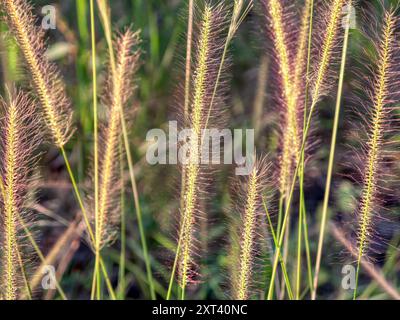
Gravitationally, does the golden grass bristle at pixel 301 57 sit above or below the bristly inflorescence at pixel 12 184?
above

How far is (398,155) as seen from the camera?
6.31 ft

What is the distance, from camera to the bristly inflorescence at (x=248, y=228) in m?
1.30

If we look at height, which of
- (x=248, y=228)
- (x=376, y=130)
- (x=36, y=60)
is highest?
(x=36, y=60)

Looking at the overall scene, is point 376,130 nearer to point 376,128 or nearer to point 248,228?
point 376,128

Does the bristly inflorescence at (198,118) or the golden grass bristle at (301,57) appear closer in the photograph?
the bristly inflorescence at (198,118)

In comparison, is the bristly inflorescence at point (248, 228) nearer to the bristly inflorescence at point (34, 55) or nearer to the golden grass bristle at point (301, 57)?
the golden grass bristle at point (301, 57)

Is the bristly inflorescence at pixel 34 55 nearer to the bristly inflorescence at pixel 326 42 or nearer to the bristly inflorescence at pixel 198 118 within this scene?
the bristly inflorescence at pixel 198 118

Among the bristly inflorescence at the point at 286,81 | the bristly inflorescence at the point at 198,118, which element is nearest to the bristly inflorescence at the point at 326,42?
the bristly inflorescence at the point at 286,81

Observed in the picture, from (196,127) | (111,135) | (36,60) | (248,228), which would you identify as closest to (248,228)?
(248,228)

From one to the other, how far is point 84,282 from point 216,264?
0.37 meters

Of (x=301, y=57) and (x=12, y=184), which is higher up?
(x=301, y=57)

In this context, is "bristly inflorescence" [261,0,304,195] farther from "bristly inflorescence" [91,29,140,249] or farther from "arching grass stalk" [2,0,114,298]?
"arching grass stalk" [2,0,114,298]

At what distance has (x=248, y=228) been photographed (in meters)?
1.32
